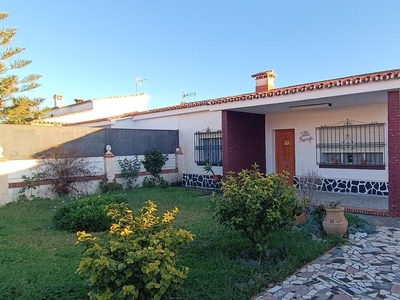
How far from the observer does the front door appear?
42.9 feet

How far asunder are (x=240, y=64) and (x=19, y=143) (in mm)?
11879

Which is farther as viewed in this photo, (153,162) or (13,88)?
(13,88)

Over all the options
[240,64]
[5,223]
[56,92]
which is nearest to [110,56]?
[240,64]

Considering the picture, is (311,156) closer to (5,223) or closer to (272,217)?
(272,217)

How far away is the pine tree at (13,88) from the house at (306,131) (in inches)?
369

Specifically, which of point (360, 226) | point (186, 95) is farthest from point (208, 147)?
point (186, 95)

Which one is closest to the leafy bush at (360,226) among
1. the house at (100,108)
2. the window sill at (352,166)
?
the window sill at (352,166)

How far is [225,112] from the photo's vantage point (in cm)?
1220

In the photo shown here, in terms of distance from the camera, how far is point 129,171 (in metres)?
13.2

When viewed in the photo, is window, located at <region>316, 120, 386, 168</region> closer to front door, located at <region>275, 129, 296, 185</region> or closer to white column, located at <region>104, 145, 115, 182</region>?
front door, located at <region>275, 129, 296, 185</region>

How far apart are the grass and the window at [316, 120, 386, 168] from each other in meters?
6.18

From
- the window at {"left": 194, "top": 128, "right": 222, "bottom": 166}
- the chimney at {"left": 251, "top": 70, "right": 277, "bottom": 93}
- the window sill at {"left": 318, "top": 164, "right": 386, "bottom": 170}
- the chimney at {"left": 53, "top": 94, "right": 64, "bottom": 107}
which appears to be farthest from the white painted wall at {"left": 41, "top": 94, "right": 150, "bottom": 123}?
the window sill at {"left": 318, "top": 164, "right": 386, "bottom": 170}

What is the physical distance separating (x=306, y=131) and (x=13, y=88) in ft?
55.4

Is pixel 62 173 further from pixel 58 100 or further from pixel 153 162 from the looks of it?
pixel 58 100
